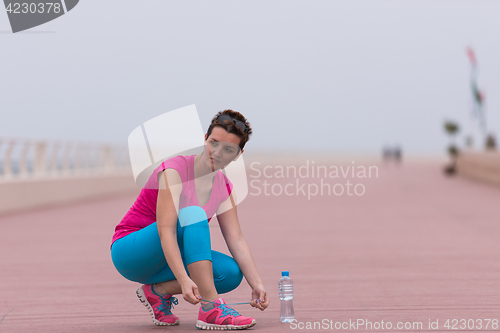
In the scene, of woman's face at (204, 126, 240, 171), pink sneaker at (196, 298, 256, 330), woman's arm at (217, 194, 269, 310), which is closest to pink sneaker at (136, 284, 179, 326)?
pink sneaker at (196, 298, 256, 330)

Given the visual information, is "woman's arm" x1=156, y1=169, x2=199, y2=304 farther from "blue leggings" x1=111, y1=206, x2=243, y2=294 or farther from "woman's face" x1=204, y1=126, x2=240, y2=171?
"woman's face" x1=204, y1=126, x2=240, y2=171

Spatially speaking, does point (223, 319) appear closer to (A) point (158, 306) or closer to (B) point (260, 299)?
(B) point (260, 299)

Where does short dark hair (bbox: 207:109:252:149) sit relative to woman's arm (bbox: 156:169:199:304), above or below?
above

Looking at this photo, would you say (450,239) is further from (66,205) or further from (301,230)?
(66,205)

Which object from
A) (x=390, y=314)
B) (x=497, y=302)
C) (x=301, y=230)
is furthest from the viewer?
(x=301, y=230)

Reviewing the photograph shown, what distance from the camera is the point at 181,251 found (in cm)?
439

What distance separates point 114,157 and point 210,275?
820 inches

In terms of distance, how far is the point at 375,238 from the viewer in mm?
10117

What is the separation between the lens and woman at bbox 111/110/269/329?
13.8 ft

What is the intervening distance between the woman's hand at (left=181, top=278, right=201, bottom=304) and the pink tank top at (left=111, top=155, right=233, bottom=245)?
49 cm

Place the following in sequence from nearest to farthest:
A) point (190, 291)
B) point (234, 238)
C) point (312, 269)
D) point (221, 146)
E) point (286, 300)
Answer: point (190, 291)
point (221, 146)
point (234, 238)
point (286, 300)
point (312, 269)

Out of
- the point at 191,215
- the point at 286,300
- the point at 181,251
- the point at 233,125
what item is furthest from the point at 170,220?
the point at 286,300

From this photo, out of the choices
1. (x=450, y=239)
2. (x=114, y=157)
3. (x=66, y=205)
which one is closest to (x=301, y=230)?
(x=450, y=239)

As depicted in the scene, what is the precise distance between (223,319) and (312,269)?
3.14m
